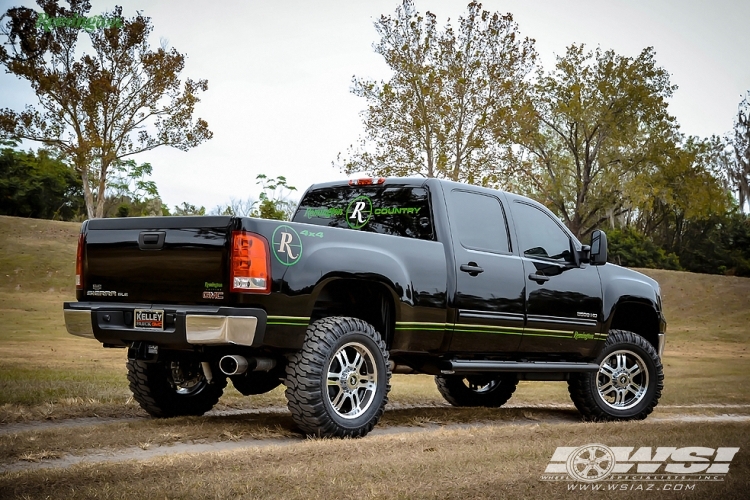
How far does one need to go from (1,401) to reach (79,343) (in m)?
11.2

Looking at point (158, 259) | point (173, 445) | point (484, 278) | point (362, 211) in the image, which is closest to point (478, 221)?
point (484, 278)

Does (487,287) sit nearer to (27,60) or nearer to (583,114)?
(27,60)

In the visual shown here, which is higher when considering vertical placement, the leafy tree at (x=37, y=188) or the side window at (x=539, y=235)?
the leafy tree at (x=37, y=188)

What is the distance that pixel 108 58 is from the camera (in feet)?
108

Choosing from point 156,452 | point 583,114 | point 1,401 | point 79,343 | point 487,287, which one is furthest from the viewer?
point 583,114

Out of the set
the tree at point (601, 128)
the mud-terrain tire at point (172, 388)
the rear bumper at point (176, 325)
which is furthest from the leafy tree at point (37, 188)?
the rear bumper at point (176, 325)

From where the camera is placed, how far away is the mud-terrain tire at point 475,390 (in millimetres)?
10578

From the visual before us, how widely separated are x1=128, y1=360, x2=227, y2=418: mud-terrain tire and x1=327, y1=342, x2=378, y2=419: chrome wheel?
1.38 m

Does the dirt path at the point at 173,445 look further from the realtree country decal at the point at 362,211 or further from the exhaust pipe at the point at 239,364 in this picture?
the realtree country decal at the point at 362,211

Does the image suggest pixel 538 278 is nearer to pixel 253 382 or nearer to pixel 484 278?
pixel 484 278

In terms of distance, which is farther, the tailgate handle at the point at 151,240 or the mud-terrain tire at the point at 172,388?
the mud-terrain tire at the point at 172,388

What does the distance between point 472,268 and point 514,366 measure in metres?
1.15

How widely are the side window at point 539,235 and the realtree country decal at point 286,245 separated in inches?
115

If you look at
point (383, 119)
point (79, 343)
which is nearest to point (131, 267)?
point (79, 343)
